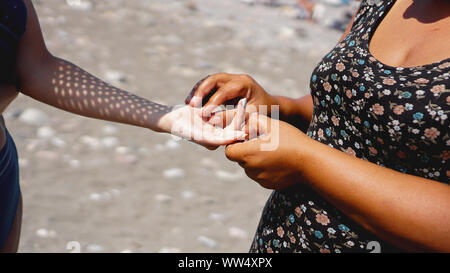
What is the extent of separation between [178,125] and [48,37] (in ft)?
13.6

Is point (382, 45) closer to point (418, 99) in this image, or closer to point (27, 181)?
point (418, 99)

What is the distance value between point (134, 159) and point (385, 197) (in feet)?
8.72

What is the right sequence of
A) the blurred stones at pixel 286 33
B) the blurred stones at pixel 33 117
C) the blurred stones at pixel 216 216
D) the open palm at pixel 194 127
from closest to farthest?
the open palm at pixel 194 127
the blurred stones at pixel 216 216
the blurred stones at pixel 33 117
the blurred stones at pixel 286 33

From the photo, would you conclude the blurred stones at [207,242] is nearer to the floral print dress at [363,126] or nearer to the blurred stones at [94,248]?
the blurred stones at [94,248]

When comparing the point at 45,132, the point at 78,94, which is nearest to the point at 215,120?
the point at 78,94

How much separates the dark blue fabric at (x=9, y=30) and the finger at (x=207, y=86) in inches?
25.1

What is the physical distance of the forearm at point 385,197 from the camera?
1.06 meters

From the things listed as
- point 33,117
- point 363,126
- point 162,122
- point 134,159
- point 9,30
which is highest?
point 9,30

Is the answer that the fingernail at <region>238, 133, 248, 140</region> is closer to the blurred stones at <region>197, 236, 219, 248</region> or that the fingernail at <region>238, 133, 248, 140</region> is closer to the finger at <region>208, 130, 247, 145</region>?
the finger at <region>208, 130, 247, 145</region>

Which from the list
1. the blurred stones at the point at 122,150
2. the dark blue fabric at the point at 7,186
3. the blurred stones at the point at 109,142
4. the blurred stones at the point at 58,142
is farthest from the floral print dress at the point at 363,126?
the blurred stones at the point at 58,142

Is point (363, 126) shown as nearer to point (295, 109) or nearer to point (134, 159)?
point (295, 109)

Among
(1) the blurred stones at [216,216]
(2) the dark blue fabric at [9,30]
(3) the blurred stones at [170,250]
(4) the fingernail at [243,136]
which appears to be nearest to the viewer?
(2) the dark blue fabric at [9,30]

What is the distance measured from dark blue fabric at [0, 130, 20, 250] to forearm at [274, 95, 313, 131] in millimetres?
996

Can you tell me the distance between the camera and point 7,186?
1463 millimetres
